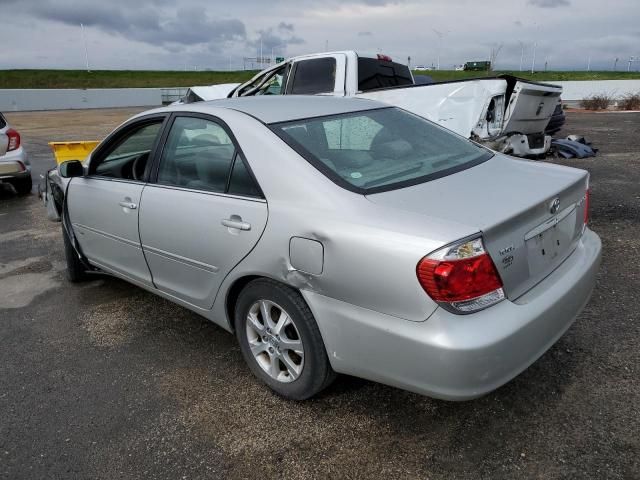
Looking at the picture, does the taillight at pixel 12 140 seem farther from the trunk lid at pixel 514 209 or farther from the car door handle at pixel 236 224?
the trunk lid at pixel 514 209

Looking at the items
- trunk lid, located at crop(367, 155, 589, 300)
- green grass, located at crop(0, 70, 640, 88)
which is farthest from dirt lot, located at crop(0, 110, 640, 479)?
green grass, located at crop(0, 70, 640, 88)

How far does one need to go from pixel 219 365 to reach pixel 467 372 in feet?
5.50

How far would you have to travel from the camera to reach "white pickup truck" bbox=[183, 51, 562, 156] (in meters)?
6.68

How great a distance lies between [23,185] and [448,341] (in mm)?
8294

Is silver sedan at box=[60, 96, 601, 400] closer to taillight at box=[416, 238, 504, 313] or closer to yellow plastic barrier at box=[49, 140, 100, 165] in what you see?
taillight at box=[416, 238, 504, 313]

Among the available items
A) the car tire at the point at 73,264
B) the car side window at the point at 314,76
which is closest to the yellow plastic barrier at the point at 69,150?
the car tire at the point at 73,264

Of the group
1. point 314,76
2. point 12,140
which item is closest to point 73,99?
point 12,140

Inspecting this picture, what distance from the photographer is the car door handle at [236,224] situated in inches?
105

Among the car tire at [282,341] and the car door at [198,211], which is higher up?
the car door at [198,211]

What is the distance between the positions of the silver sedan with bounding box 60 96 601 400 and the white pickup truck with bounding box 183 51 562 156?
11.5ft

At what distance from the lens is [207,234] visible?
2875mm

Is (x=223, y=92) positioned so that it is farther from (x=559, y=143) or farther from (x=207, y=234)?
(x=207, y=234)

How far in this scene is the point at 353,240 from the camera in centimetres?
223

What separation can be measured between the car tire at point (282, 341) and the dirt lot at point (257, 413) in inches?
5.6
